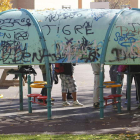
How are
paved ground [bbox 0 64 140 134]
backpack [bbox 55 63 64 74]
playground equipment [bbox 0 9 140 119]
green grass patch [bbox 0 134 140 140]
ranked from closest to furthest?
1. green grass patch [bbox 0 134 140 140]
2. paved ground [bbox 0 64 140 134]
3. playground equipment [bbox 0 9 140 119]
4. backpack [bbox 55 63 64 74]

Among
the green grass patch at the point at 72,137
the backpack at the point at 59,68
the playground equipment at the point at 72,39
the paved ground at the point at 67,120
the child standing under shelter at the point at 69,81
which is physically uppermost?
the playground equipment at the point at 72,39

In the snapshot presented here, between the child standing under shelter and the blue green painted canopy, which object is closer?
the blue green painted canopy

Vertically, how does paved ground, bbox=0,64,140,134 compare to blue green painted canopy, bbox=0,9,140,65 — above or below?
below

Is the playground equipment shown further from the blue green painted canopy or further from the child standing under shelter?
the child standing under shelter

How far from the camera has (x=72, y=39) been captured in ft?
25.8

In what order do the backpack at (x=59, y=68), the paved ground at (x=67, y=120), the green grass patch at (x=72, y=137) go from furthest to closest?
1. the backpack at (x=59, y=68)
2. the paved ground at (x=67, y=120)
3. the green grass patch at (x=72, y=137)

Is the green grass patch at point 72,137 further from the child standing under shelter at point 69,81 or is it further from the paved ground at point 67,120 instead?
the child standing under shelter at point 69,81

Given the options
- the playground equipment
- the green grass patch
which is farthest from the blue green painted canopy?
the green grass patch

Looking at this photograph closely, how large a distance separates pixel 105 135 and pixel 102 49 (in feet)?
6.49

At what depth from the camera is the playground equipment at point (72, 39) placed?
779cm

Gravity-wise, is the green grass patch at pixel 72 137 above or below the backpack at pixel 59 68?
below

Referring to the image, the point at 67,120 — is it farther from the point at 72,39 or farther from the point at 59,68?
the point at 59,68

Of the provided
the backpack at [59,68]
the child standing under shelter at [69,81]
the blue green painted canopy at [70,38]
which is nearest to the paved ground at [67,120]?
the child standing under shelter at [69,81]

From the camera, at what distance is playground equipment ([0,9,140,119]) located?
25.5ft
